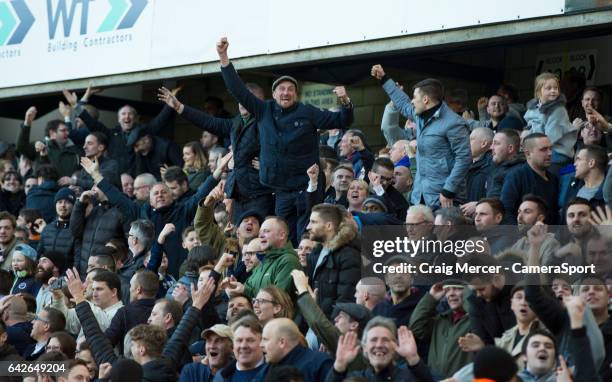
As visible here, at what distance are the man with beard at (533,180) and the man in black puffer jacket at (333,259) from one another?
4.50 feet

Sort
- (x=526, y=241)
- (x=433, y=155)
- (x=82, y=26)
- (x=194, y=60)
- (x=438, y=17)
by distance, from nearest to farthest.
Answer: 1. (x=526, y=241)
2. (x=433, y=155)
3. (x=438, y=17)
4. (x=194, y=60)
5. (x=82, y=26)

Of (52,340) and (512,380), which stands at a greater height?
(52,340)

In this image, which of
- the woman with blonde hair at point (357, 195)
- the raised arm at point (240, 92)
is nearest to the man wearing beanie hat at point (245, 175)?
the raised arm at point (240, 92)

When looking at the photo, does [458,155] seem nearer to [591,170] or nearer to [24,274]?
[591,170]

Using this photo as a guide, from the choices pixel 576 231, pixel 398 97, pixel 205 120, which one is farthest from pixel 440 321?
pixel 205 120

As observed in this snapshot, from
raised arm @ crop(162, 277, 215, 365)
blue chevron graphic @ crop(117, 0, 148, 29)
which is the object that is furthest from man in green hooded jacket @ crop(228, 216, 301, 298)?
blue chevron graphic @ crop(117, 0, 148, 29)

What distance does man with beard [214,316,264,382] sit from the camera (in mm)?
8344

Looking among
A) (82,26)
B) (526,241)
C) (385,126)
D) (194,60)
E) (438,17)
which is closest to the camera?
(526,241)

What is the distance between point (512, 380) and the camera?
6742 millimetres

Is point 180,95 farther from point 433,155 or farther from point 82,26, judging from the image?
point 433,155

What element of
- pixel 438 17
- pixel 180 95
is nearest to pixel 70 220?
pixel 438 17

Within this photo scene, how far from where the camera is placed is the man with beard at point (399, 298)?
8727 mm

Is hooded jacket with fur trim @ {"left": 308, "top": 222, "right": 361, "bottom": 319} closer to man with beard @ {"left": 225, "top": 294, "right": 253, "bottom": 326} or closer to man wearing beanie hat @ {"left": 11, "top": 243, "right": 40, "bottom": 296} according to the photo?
man with beard @ {"left": 225, "top": 294, "right": 253, "bottom": 326}

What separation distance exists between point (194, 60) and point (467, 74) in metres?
3.19
